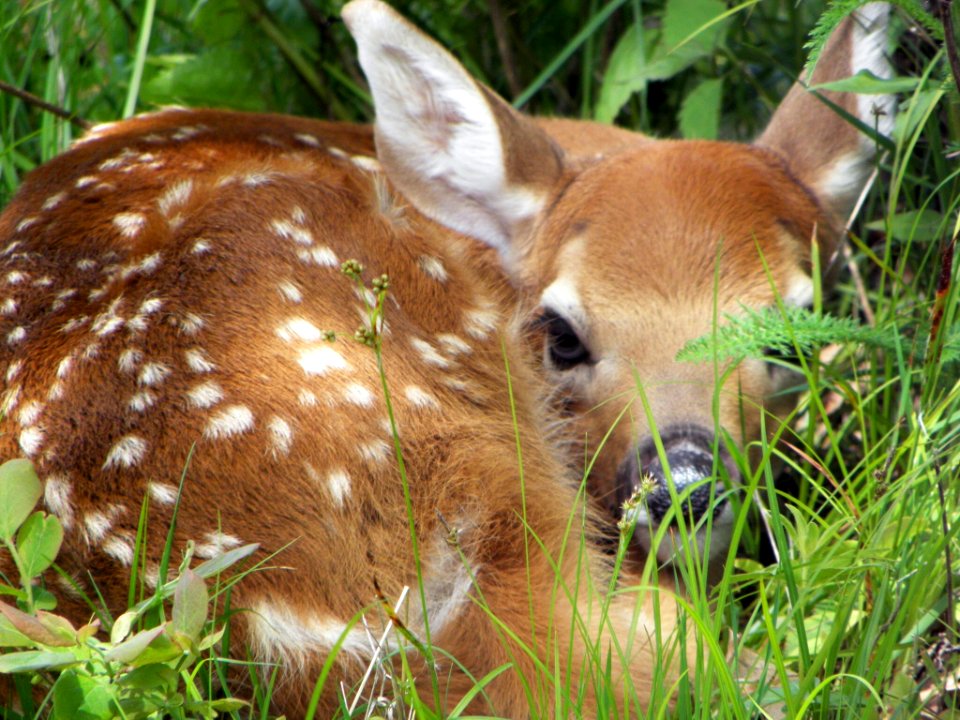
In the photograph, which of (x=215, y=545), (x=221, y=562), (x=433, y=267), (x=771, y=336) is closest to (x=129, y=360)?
(x=215, y=545)

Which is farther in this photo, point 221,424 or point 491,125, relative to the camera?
point 491,125

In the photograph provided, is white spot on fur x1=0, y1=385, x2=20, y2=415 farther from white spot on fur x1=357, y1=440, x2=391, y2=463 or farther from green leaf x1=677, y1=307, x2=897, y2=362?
green leaf x1=677, y1=307, x2=897, y2=362

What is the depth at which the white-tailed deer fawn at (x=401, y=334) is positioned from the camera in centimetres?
201

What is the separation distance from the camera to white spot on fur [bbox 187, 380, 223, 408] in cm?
208

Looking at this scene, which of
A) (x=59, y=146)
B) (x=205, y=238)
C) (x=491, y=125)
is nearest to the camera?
(x=205, y=238)

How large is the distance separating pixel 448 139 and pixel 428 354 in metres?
0.88

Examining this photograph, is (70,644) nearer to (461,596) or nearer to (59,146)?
(461,596)

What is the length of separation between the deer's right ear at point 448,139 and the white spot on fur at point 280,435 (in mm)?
1173

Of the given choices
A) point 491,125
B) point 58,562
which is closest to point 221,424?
point 58,562

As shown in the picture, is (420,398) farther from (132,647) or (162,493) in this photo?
(132,647)

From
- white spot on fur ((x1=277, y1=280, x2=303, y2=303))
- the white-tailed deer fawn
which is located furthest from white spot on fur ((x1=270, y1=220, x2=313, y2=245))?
white spot on fur ((x1=277, y1=280, x2=303, y2=303))

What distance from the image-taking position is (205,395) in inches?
82.4

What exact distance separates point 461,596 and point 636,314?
0.89 m

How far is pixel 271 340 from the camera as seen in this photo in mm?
2191
